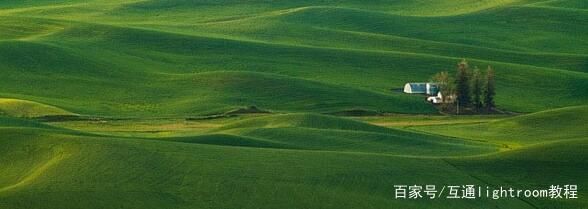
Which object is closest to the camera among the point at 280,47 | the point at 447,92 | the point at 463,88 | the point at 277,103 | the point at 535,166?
the point at 535,166

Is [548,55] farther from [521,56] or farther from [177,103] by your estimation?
[177,103]

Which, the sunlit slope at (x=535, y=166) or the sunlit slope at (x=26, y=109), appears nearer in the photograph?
the sunlit slope at (x=535, y=166)

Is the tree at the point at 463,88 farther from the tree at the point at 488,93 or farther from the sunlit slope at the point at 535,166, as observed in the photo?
the sunlit slope at the point at 535,166

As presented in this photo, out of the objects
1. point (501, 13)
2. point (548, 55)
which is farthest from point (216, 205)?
point (501, 13)

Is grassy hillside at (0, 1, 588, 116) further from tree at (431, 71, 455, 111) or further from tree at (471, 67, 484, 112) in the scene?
tree at (471, 67, 484, 112)

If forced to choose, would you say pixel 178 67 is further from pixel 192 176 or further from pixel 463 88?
pixel 192 176

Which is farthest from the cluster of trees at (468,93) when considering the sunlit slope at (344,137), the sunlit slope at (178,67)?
the sunlit slope at (344,137)

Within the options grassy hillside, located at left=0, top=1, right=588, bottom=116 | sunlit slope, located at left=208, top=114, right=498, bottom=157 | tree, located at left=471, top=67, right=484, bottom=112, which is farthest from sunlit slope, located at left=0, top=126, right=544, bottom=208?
tree, located at left=471, top=67, right=484, bottom=112

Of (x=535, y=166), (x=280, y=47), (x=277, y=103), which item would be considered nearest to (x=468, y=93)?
(x=277, y=103)
